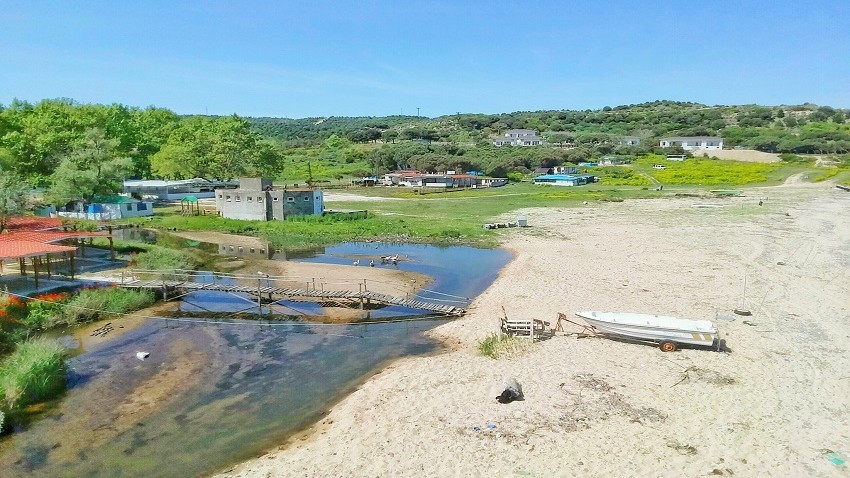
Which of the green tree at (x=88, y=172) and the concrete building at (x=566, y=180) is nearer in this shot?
the green tree at (x=88, y=172)

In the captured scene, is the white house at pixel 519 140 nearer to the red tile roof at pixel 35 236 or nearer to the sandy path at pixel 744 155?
the sandy path at pixel 744 155

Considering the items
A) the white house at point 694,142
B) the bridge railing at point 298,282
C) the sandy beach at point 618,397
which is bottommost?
the sandy beach at point 618,397

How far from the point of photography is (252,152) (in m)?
75.8

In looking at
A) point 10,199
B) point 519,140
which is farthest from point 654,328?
point 519,140

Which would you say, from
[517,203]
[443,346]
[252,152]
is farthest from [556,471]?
[252,152]

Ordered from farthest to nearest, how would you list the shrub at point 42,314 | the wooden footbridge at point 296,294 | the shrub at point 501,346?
the wooden footbridge at point 296,294 < the shrub at point 42,314 < the shrub at point 501,346

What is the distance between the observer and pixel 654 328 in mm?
19953

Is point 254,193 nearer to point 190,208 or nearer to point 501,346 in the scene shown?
point 190,208

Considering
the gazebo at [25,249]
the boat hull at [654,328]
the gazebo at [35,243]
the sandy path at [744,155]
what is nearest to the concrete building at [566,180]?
the sandy path at [744,155]

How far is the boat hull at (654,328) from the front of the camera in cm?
1950

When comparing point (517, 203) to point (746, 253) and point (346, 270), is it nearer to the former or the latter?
point (746, 253)

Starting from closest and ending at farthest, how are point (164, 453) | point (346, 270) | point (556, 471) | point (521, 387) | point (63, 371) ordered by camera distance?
point (556, 471) < point (164, 453) < point (521, 387) < point (63, 371) < point (346, 270)

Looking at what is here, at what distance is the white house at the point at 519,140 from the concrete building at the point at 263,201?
104 metres

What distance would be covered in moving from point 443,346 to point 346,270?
14803 mm
